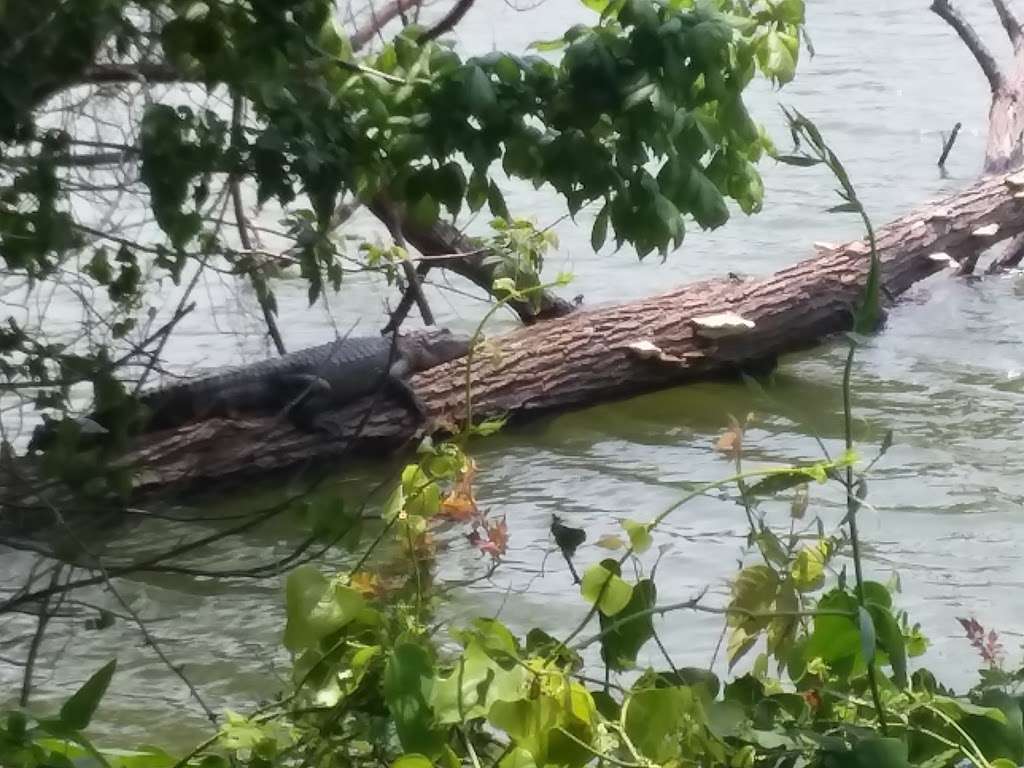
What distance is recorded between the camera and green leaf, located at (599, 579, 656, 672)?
5.24 ft

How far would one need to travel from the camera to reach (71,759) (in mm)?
1436

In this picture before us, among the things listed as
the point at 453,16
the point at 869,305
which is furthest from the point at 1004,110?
the point at 869,305

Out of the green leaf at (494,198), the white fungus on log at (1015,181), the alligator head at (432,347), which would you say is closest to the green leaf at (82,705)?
the green leaf at (494,198)

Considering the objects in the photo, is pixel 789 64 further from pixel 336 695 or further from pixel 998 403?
pixel 998 403

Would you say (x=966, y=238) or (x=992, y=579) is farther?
(x=966, y=238)

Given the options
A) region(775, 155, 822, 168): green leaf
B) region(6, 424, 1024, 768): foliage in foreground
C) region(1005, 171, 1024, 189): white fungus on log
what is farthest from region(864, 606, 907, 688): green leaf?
region(1005, 171, 1024, 189): white fungus on log

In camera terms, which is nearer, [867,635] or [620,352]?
[867,635]

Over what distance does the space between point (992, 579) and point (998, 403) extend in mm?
1470

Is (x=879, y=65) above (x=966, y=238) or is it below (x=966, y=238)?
above

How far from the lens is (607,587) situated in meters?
1.54

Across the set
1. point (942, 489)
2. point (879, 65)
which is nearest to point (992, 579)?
point (942, 489)

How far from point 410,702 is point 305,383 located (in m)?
2.92

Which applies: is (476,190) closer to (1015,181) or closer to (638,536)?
(638,536)

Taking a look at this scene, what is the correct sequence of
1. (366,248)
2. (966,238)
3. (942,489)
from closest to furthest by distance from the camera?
(366,248) < (942,489) < (966,238)
